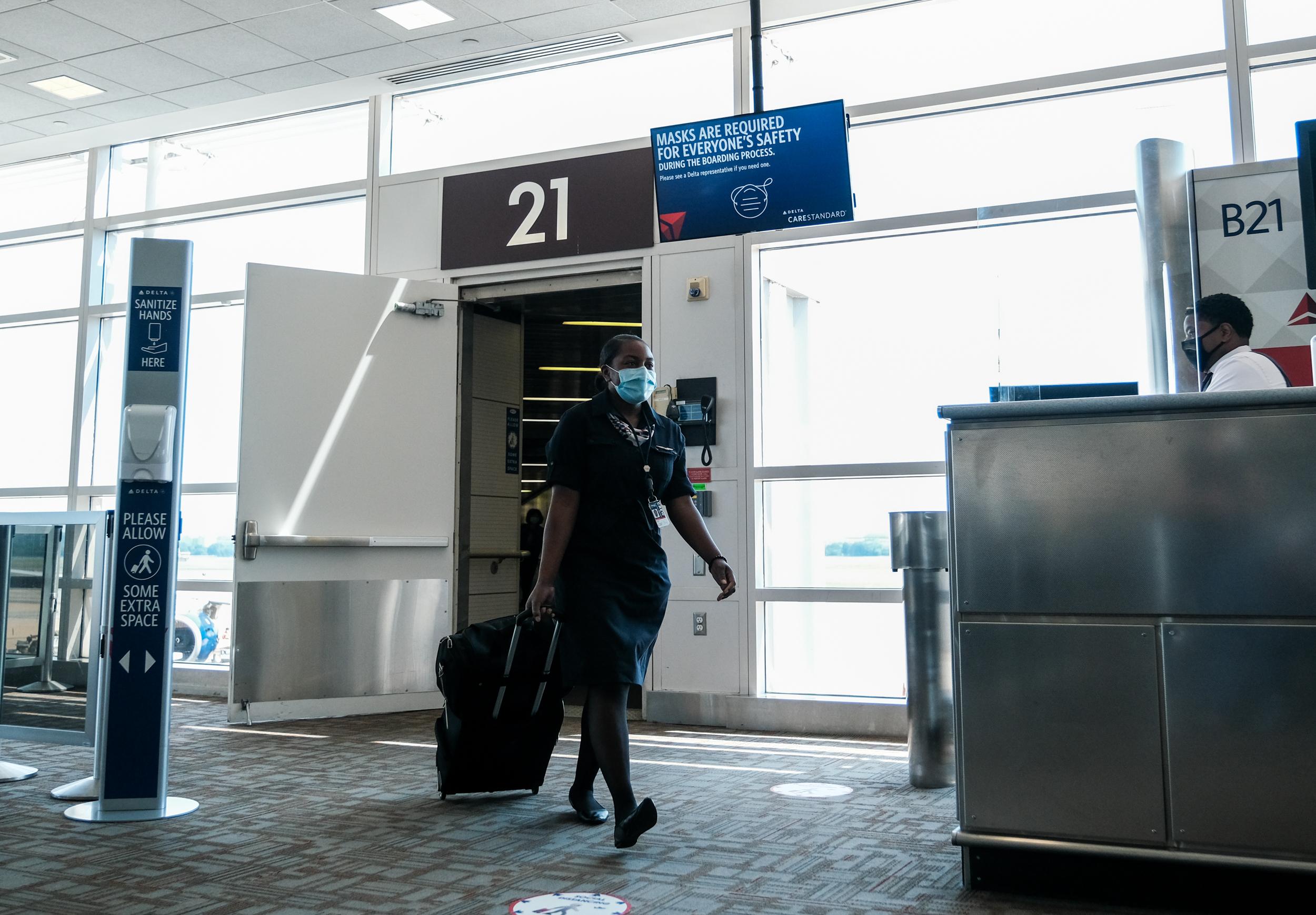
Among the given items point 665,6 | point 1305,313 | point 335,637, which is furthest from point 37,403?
point 1305,313

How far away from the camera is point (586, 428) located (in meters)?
3.23

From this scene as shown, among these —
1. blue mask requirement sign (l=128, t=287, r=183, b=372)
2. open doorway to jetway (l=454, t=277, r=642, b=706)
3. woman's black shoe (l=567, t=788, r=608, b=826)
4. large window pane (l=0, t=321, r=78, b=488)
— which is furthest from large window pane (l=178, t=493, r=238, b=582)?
woman's black shoe (l=567, t=788, r=608, b=826)

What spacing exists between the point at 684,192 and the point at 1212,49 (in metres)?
2.64

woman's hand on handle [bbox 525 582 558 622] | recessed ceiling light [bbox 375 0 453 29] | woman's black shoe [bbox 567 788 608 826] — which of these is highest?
recessed ceiling light [bbox 375 0 453 29]

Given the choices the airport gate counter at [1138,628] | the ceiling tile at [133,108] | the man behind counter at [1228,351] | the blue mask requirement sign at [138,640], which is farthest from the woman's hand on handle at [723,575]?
the ceiling tile at [133,108]

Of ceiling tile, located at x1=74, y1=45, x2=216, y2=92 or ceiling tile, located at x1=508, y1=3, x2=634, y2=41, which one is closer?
ceiling tile, located at x1=508, y1=3, x2=634, y2=41

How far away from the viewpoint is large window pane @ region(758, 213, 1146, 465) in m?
5.17

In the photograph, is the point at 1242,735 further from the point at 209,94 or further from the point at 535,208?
the point at 209,94

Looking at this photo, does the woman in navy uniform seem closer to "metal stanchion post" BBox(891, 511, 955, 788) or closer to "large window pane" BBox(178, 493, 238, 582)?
"metal stanchion post" BBox(891, 511, 955, 788)

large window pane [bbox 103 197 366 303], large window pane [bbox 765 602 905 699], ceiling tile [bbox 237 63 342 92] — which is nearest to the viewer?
large window pane [bbox 765 602 905 699]

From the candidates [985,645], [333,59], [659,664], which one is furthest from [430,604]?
[985,645]

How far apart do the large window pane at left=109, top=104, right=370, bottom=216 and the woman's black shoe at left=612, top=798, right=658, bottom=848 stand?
5276 mm

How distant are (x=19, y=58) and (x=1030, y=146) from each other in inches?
232

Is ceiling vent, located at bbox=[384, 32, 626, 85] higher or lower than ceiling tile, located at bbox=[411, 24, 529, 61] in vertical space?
higher
